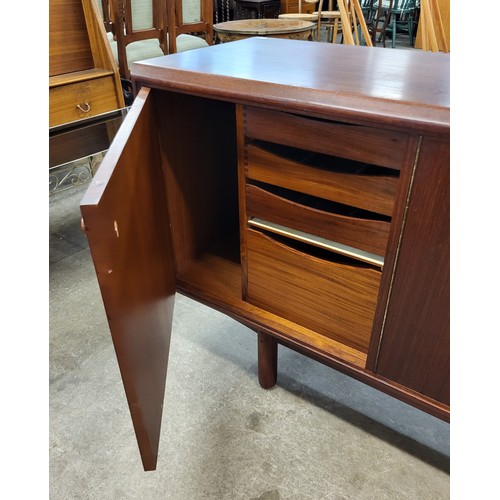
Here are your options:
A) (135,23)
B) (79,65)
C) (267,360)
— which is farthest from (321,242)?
(135,23)

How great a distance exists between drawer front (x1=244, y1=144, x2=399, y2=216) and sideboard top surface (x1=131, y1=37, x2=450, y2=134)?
80mm

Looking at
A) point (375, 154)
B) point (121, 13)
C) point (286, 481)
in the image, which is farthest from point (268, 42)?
point (121, 13)

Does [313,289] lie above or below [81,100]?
below

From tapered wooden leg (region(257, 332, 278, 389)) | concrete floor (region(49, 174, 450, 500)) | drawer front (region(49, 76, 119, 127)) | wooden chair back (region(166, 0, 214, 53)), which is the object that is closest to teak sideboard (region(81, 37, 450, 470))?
tapered wooden leg (region(257, 332, 278, 389))

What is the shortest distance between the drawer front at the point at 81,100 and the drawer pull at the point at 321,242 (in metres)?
0.88

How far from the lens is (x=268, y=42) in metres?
0.88

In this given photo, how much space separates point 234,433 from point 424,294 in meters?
0.58

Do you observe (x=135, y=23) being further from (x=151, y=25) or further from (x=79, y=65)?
(x=79, y=65)

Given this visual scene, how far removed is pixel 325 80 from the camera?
1.89ft

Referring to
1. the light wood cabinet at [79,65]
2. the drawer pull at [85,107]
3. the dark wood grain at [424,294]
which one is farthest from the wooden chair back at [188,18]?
the dark wood grain at [424,294]

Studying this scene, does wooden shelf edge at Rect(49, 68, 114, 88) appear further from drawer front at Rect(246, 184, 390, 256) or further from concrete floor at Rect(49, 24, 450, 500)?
drawer front at Rect(246, 184, 390, 256)

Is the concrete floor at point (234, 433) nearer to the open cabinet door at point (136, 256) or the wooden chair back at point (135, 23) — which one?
the open cabinet door at point (136, 256)

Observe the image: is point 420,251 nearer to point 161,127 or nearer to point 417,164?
point 417,164

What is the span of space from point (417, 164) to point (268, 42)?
1.74 feet
